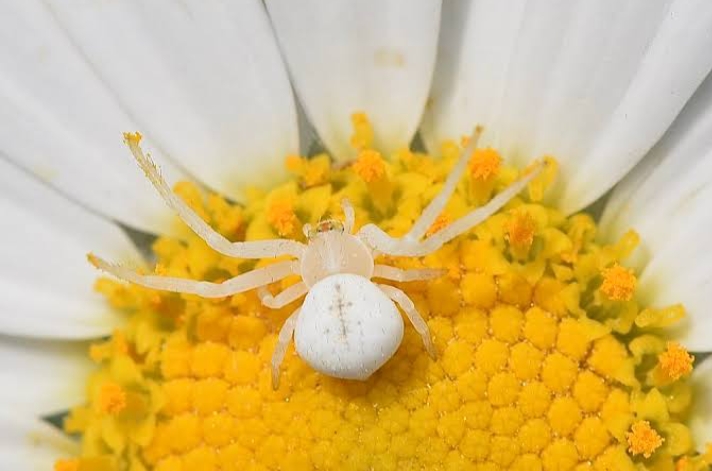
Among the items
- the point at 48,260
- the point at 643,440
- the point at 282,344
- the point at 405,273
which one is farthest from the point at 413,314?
the point at 48,260

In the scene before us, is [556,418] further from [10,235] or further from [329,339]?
[10,235]

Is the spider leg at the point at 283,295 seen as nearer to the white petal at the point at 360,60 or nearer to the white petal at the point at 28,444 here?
the white petal at the point at 360,60

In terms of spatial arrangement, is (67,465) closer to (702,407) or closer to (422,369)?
(422,369)

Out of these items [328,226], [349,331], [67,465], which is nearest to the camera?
[349,331]

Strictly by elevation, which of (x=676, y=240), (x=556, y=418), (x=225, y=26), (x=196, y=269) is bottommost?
(x=556, y=418)

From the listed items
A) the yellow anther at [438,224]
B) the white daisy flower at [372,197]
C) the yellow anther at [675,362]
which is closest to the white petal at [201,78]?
the white daisy flower at [372,197]

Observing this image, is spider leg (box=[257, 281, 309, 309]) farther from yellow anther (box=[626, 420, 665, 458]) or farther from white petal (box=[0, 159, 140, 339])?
yellow anther (box=[626, 420, 665, 458])

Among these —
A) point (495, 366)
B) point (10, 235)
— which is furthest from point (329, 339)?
point (10, 235)
